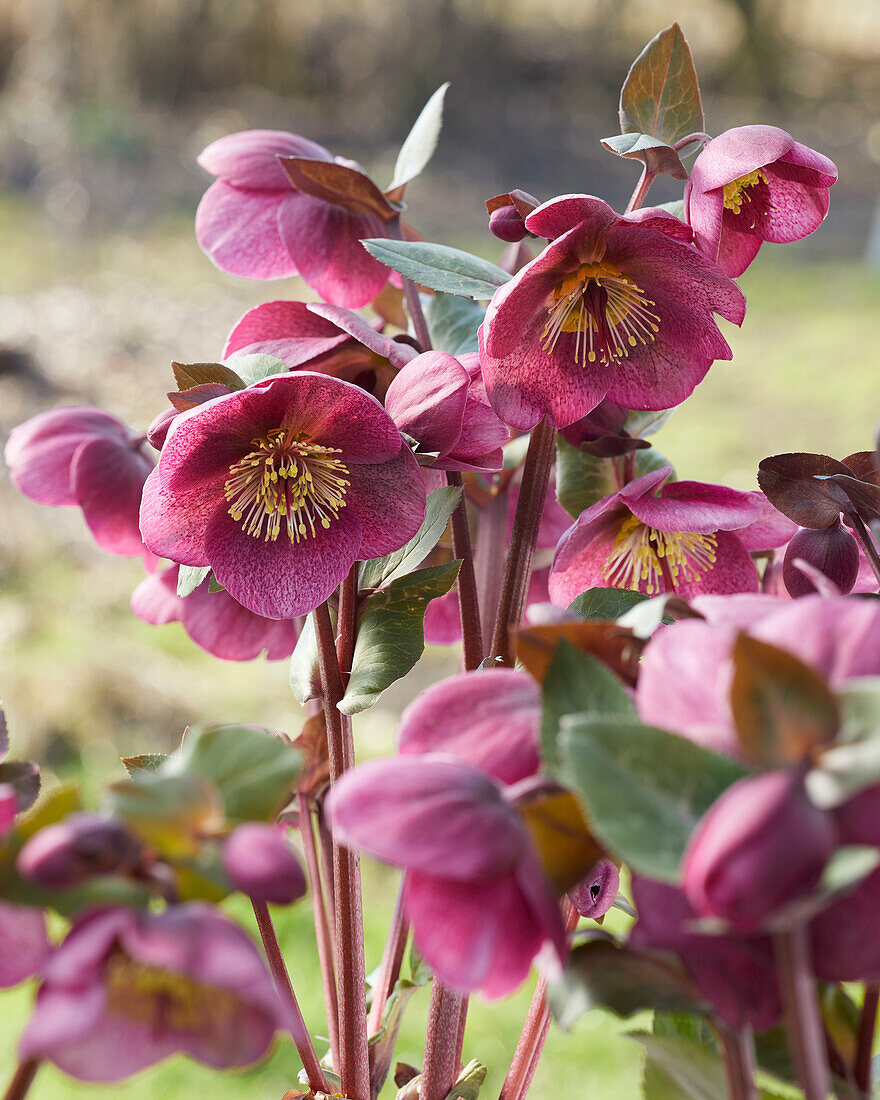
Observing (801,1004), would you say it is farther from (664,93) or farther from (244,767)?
(664,93)

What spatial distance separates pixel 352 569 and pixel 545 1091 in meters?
0.97

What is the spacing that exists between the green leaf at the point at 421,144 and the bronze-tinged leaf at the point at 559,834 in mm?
306

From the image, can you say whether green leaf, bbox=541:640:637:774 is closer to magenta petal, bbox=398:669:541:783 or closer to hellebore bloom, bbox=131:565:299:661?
magenta petal, bbox=398:669:541:783

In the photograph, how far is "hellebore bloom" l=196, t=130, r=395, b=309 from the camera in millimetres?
431

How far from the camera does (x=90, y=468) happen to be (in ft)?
1.43

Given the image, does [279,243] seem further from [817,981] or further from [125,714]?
[125,714]

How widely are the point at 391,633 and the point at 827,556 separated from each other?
142 millimetres

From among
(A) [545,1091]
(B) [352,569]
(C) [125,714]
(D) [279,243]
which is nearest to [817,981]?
(B) [352,569]

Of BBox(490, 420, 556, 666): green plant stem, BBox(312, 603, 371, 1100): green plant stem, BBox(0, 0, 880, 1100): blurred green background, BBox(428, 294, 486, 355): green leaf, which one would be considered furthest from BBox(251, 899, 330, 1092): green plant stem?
BBox(0, 0, 880, 1100): blurred green background

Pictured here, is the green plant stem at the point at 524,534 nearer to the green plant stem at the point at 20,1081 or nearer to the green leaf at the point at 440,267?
the green leaf at the point at 440,267

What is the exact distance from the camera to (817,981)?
226mm

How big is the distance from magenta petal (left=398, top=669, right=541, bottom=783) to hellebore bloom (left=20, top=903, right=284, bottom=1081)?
6 centimetres

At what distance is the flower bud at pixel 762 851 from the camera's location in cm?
18

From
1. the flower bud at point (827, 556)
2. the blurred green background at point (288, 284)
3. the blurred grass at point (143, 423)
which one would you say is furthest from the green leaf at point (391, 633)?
the blurred green background at point (288, 284)
